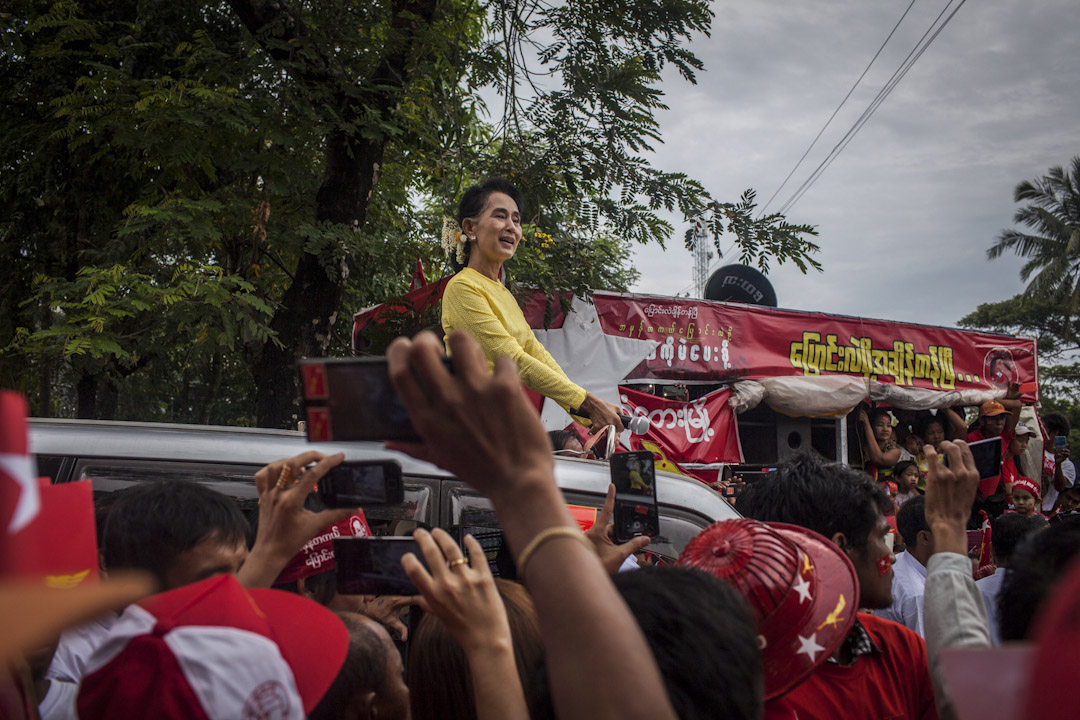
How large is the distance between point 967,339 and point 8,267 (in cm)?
1054

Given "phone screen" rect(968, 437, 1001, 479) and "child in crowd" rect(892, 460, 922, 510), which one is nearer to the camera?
"phone screen" rect(968, 437, 1001, 479)

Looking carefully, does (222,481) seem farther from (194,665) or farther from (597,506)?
(194,665)

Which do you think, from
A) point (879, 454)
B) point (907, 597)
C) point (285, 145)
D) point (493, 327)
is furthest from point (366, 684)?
point (879, 454)

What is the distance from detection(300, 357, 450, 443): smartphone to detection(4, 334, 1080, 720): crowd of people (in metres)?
0.04

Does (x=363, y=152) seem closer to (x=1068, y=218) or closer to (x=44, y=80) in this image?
(x=44, y=80)

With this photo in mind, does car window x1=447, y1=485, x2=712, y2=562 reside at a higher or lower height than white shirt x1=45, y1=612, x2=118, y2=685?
higher

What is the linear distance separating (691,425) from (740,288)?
178 centimetres

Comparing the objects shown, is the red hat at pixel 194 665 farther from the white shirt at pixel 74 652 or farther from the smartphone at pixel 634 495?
the smartphone at pixel 634 495

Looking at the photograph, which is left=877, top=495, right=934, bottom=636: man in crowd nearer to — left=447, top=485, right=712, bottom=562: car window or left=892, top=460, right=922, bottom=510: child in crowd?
left=447, top=485, right=712, bottom=562: car window

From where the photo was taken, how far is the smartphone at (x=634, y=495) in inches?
83.3

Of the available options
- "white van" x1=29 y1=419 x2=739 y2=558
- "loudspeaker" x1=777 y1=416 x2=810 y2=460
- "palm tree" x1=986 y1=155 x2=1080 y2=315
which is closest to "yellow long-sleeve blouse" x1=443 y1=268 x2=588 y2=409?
"white van" x1=29 y1=419 x2=739 y2=558

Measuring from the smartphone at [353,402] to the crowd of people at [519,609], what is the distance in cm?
4

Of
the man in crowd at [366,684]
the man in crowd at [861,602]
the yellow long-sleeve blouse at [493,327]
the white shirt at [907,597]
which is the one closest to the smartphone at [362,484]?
the man in crowd at [366,684]

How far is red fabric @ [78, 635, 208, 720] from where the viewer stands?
0.95m
